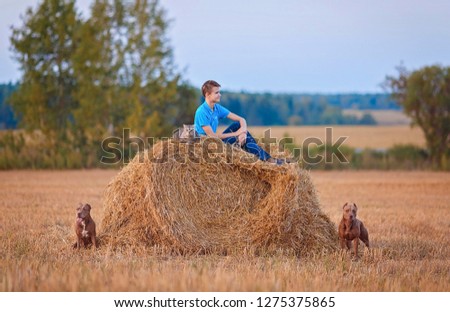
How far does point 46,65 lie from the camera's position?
3212cm

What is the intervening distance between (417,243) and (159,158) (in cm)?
416

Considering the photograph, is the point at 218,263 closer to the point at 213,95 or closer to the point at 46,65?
the point at 213,95

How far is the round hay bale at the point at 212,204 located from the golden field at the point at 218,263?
12.7 inches

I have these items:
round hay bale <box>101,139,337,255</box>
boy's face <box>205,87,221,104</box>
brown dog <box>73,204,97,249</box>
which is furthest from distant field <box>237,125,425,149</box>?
brown dog <box>73,204,97,249</box>

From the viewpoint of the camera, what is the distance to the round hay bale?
8812 millimetres

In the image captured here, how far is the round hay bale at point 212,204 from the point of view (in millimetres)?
8812

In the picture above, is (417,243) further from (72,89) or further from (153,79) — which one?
(72,89)

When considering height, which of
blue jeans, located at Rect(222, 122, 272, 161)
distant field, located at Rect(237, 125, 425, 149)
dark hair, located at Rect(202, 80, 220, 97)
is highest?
dark hair, located at Rect(202, 80, 220, 97)

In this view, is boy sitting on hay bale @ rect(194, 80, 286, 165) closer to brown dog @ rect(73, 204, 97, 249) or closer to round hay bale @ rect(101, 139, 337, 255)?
round hay bale @ rect(101, 139, 337, 255)

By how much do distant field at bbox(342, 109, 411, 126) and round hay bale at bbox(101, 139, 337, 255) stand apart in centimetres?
5926

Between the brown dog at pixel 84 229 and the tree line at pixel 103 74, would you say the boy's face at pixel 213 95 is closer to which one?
the brown dog at pixel 84 229

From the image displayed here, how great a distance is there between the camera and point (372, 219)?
519 inches
